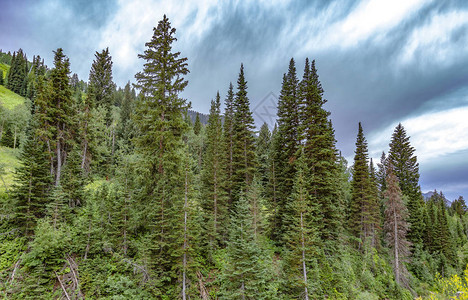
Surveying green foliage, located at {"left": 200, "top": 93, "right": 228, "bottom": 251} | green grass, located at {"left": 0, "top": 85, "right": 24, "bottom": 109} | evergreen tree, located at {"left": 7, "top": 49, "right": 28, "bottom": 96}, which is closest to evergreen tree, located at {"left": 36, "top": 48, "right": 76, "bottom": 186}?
green foliage, located at {"left": 200, "top": 93, "right": 228, "bottom": 251}

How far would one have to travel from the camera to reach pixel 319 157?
2184 cm

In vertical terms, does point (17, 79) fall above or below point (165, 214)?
above

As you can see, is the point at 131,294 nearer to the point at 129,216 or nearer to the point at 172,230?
the point at 172,230

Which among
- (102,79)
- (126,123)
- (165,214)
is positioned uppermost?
(102,79)

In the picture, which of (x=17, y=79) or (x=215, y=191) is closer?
(x=215, y=191)

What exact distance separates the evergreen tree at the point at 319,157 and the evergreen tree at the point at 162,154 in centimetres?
1300

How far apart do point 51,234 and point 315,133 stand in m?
24.5

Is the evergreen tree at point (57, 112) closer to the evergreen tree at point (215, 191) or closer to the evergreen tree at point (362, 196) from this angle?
the evergreen tree at point (215, 191)

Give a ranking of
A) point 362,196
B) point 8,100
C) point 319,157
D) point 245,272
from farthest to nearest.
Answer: point 8,100
point 362,196
point 319,157
point 245,272

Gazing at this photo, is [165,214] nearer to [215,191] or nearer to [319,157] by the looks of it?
[215,191]

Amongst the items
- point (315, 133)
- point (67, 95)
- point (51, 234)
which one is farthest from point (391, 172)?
point (67, 95)

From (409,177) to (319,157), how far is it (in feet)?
113

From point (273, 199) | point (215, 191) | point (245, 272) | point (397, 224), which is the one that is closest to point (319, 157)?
point (273, 199)

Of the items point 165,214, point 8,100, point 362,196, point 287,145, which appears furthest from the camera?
point 8,100
